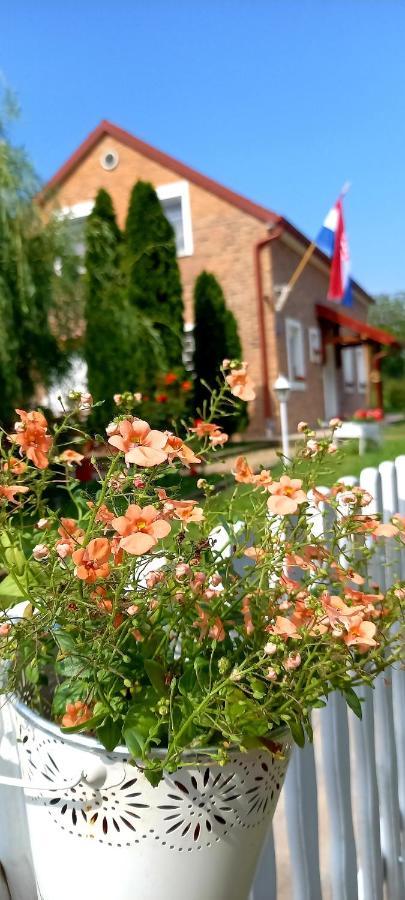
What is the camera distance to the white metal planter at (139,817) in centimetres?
69

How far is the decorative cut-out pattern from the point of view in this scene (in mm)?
688

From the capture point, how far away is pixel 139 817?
2.27 feet

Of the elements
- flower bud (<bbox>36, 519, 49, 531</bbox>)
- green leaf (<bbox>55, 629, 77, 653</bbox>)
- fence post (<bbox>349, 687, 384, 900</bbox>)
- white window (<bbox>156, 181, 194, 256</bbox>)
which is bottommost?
fence post (<bbox>349, 687, 384, 900</bbox>)

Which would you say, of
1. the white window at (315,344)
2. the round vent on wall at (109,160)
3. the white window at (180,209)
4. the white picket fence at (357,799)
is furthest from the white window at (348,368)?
the white picket fence at (357,799)

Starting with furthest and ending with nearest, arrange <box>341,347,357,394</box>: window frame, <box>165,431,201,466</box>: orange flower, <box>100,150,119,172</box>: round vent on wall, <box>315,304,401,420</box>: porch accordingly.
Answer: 1. <box>341,347,357,394</box>: window frame
2. <box>315,304,401,420</box>: porch
3. <box>100,150,119,172</box>: round vent on wall
4. <box>165,431,201,466</box>: orange flower

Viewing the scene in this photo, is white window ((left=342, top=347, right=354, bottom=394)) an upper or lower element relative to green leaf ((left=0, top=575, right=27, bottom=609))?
upper

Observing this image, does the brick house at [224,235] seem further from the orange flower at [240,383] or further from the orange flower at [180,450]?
the orange flower at [180,450]

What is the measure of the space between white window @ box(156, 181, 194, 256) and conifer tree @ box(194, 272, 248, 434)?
1.36 metres

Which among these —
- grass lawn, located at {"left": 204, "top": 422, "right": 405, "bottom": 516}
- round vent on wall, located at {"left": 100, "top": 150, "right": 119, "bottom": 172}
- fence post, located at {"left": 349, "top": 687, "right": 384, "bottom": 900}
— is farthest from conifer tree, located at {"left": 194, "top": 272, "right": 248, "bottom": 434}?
fence post, located at {"left": 349, "top": 687, "right": 384, "bottom": 900}

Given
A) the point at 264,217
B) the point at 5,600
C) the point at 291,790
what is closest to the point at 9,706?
the point at 5,600

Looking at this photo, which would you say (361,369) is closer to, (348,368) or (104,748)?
(348,368)

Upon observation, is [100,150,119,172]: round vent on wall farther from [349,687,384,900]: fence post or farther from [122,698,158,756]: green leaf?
[122,698,158,756]: green leaf

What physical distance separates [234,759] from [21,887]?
1.34ft

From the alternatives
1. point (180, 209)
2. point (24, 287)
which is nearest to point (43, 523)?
point (24, 287)
